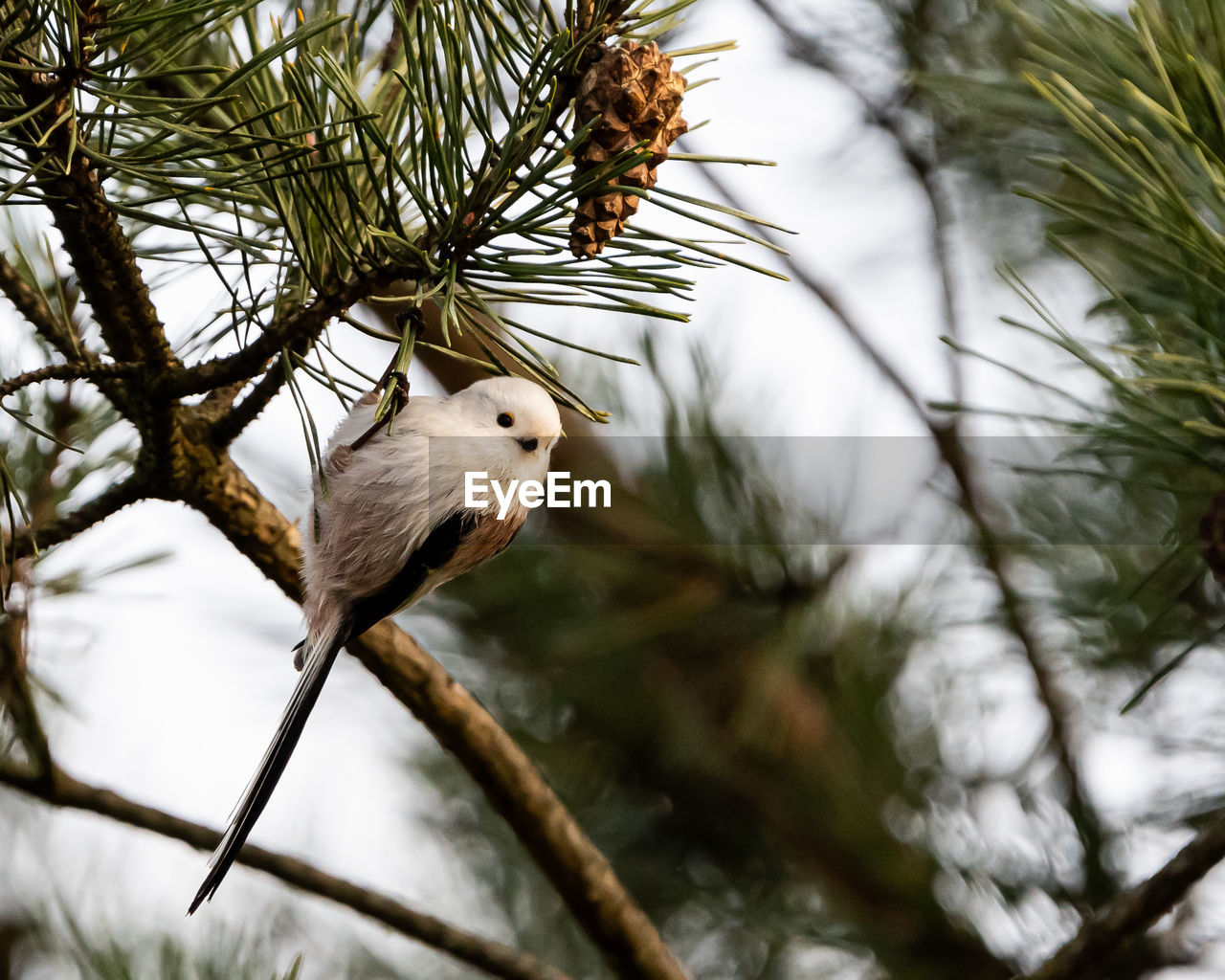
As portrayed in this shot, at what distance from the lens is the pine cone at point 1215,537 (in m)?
0.63

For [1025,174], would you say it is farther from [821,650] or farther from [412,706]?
[412,706]

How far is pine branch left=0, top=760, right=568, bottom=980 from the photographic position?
80 cm

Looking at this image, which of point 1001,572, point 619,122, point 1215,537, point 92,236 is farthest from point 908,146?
point 92,236

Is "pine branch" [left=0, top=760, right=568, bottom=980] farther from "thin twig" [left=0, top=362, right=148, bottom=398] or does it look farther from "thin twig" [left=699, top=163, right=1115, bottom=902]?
"thin twig" [left=699, top=163, right=1115, bottom=902]

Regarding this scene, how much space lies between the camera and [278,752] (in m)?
0.65

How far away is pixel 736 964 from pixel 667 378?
743 millimetres

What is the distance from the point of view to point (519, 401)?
2.31 feet

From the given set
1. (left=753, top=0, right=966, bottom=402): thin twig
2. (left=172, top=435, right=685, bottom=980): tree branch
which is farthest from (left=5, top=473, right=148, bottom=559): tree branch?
(left=753, top=0, right=966, bottom=402): thin twig

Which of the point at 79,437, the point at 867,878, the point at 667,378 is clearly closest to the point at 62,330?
the point at 79,437

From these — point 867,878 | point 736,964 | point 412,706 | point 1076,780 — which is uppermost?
point 412,706

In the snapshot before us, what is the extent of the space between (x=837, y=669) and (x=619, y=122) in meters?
0.90

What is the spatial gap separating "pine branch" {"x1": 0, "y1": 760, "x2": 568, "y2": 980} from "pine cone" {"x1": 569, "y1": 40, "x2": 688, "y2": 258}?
0.53 m

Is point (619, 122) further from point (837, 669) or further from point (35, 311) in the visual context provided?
point (837, 669)

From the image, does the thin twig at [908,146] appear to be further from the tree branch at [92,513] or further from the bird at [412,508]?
the tree branch at [92,513]
